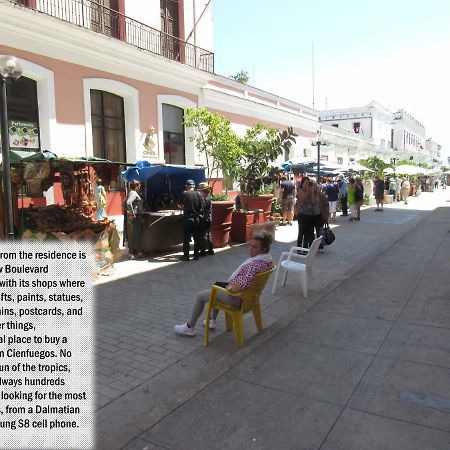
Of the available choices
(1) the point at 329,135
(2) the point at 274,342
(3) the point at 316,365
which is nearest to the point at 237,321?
(2) the point at 274,342

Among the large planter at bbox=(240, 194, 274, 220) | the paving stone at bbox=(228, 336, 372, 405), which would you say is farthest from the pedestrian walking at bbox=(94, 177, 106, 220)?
the paving stone at bbox=(228, 336, 372, 405)

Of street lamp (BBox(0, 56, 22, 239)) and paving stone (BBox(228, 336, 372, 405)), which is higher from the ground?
street lamp (BBox(0, 56, 22, 239))

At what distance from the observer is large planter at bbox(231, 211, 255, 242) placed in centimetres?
1076

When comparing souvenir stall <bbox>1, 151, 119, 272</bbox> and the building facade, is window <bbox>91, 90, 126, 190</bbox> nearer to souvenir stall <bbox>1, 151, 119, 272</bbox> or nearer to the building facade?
the building facade

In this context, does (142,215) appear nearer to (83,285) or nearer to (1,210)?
(1,210)

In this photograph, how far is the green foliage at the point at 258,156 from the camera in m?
12.0

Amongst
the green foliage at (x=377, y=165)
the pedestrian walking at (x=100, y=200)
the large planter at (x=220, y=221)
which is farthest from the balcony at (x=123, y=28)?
the green foliage at (x=377, y=165)

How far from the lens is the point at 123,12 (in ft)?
44.0

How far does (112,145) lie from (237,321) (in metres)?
10.3

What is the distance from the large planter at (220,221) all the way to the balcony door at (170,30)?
24.0ft

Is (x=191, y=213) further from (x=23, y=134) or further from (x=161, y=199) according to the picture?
(x=23, y=134)

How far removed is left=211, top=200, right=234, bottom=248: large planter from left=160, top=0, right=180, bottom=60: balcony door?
731 cm

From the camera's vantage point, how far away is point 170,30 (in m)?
15.6

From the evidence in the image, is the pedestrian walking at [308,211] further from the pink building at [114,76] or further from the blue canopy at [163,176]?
the pink building at [114,76]
